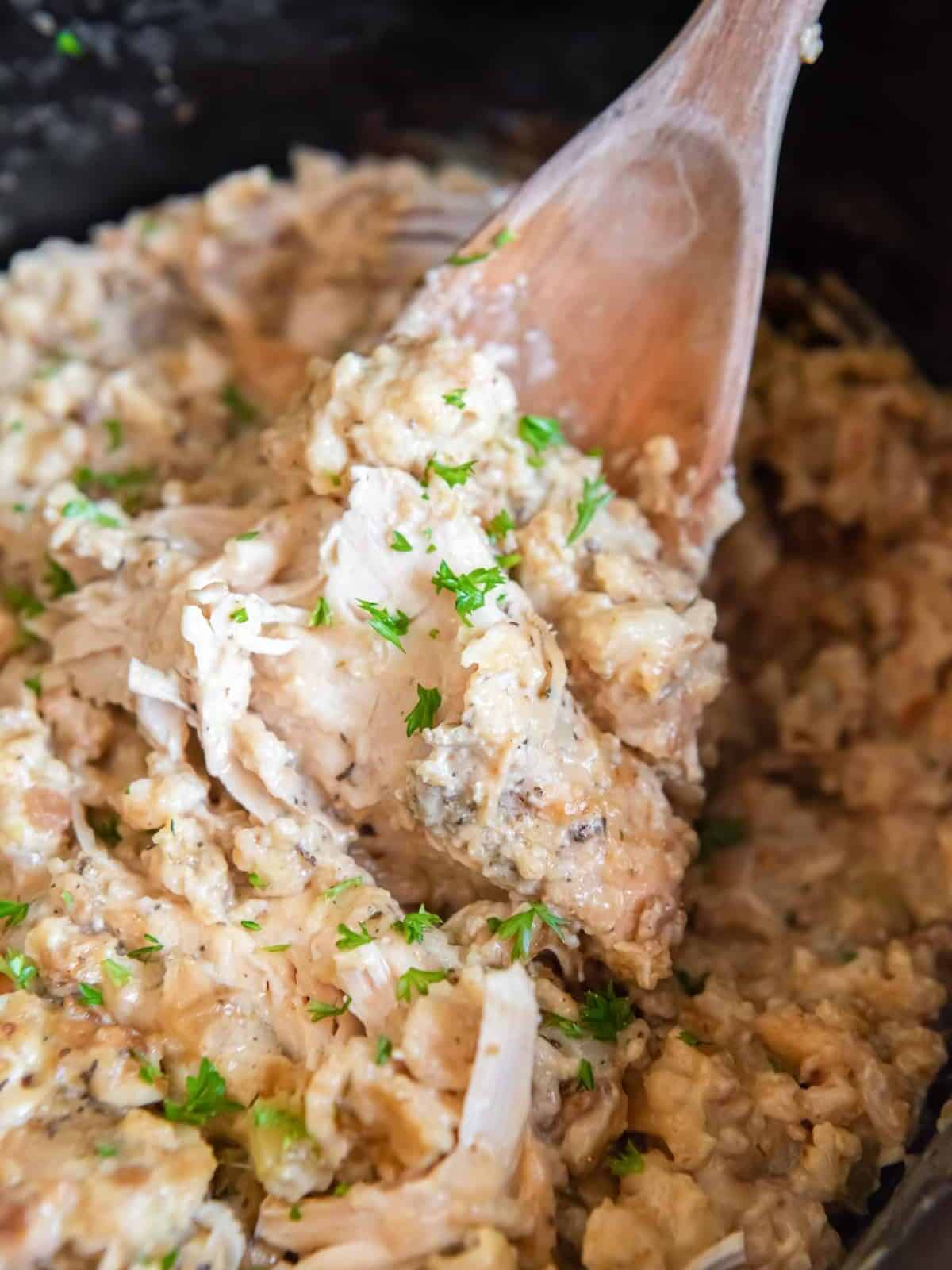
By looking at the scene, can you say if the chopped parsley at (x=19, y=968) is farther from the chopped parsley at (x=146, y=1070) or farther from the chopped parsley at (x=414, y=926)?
the chopped parsley at (x=414, y=926)

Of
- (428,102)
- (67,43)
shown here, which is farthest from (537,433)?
(67,43)

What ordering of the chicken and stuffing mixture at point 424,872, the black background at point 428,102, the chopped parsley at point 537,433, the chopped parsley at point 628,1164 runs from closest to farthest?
the chicken and stuffing mixture at point 424,872, the chopped parsley at point 628,1164, the chopped parsley at point 537,433, the black background at point 428,102

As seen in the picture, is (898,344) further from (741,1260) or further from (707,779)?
(741,1260)

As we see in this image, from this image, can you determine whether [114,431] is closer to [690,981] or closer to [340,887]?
[340,887]

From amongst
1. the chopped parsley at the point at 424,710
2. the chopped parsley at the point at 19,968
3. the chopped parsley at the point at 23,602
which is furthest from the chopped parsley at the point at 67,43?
the chopped parsley at the point at 19,968

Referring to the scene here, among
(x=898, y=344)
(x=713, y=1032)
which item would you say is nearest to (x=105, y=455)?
(x=713, y=1032)

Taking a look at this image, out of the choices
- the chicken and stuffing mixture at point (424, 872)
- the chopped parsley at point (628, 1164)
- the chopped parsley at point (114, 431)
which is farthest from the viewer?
the chopped parsley at point (114, 431)
